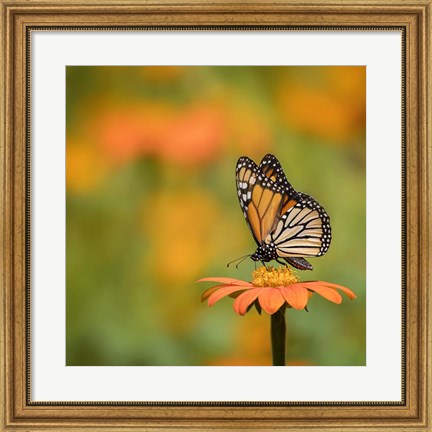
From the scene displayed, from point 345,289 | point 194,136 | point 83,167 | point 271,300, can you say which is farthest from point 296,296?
point 83,167

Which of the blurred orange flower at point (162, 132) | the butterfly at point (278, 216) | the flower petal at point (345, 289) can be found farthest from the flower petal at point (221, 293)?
the blurred orange flower at point (162, 132)

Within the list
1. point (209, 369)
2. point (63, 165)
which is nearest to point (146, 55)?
point (63, 165)

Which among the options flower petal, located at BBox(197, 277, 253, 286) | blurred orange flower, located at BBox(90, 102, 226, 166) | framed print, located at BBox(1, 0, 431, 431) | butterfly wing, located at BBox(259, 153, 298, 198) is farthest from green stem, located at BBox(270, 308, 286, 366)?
blurred orange flower, located at BBox(90, 102, 226, 166)

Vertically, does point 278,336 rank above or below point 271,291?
below

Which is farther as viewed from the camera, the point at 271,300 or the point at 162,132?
the point at 162,132

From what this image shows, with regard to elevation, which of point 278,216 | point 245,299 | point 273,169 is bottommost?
point 245,299

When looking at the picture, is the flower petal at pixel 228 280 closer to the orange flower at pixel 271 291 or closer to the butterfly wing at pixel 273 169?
the orange flower at pixel 271 291

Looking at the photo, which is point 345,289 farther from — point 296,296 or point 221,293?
point 221,293

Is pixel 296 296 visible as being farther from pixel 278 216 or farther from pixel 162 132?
pixel 162 132
